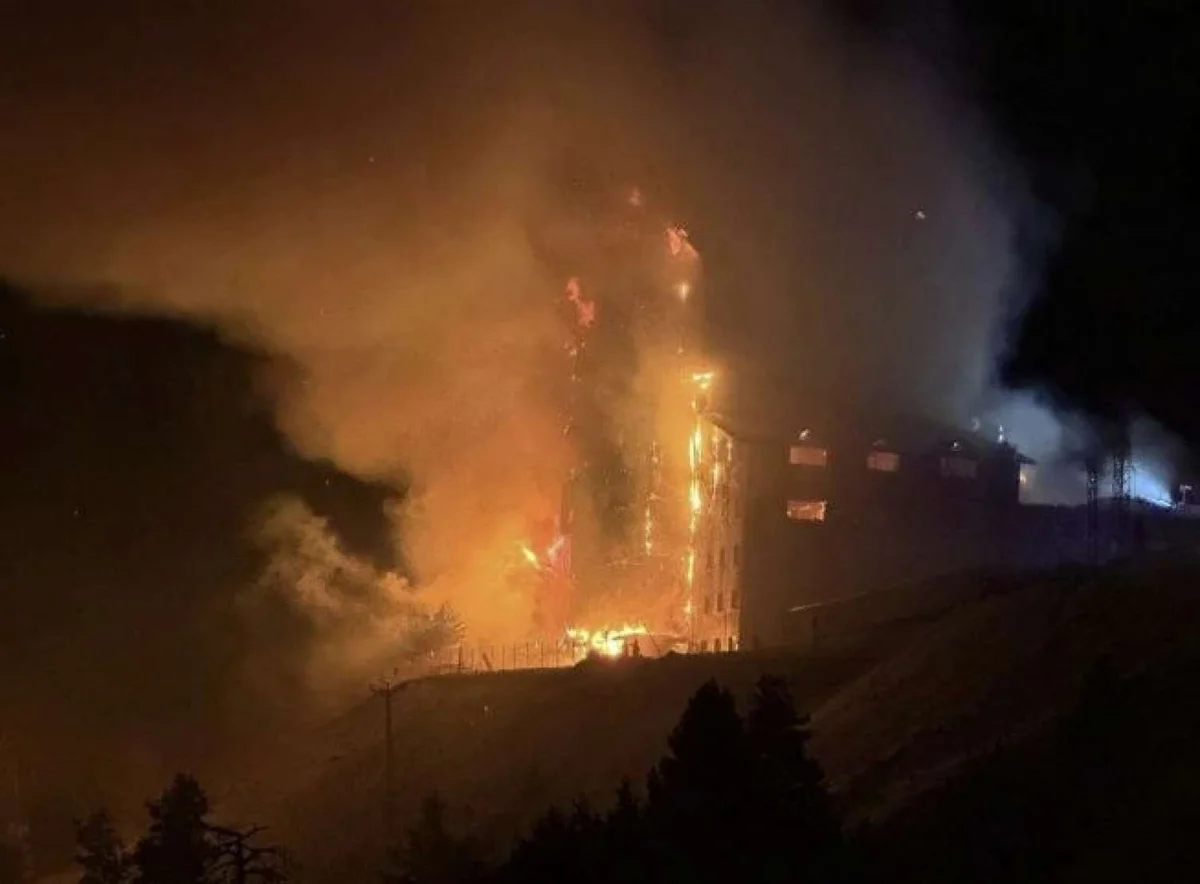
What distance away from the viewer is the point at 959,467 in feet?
220

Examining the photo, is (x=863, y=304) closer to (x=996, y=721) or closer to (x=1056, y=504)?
(x=1056, y=504)

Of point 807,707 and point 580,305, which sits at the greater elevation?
point 580,305

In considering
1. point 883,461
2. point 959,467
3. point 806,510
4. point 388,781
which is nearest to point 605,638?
point 806,510

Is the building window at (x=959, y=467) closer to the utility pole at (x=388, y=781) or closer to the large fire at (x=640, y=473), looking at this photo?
the large fire at (x=640, y=473)

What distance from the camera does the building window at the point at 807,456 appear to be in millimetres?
67375

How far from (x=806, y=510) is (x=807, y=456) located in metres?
2.53

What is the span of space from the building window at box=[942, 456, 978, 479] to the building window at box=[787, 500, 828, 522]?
577 centimetres

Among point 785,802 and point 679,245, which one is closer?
point 785,802

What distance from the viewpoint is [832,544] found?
6562 cm

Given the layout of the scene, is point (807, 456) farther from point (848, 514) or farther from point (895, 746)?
point (895, 746)

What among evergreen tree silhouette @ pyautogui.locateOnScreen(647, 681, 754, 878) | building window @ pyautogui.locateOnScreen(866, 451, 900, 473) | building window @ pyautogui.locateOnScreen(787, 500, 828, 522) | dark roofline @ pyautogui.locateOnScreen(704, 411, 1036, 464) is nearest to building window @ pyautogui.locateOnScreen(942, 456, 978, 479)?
dark roofline @ pyautogui.locateOnScreen(704, 411, 1036, 464)

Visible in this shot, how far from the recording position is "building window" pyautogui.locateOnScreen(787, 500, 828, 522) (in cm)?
6644

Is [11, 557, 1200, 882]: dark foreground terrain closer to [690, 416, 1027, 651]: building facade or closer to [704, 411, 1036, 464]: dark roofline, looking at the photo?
[690, 416, 1027, 651]: building facade

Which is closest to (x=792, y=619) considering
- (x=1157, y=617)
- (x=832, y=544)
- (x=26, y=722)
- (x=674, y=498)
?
(x=832, y=544)
